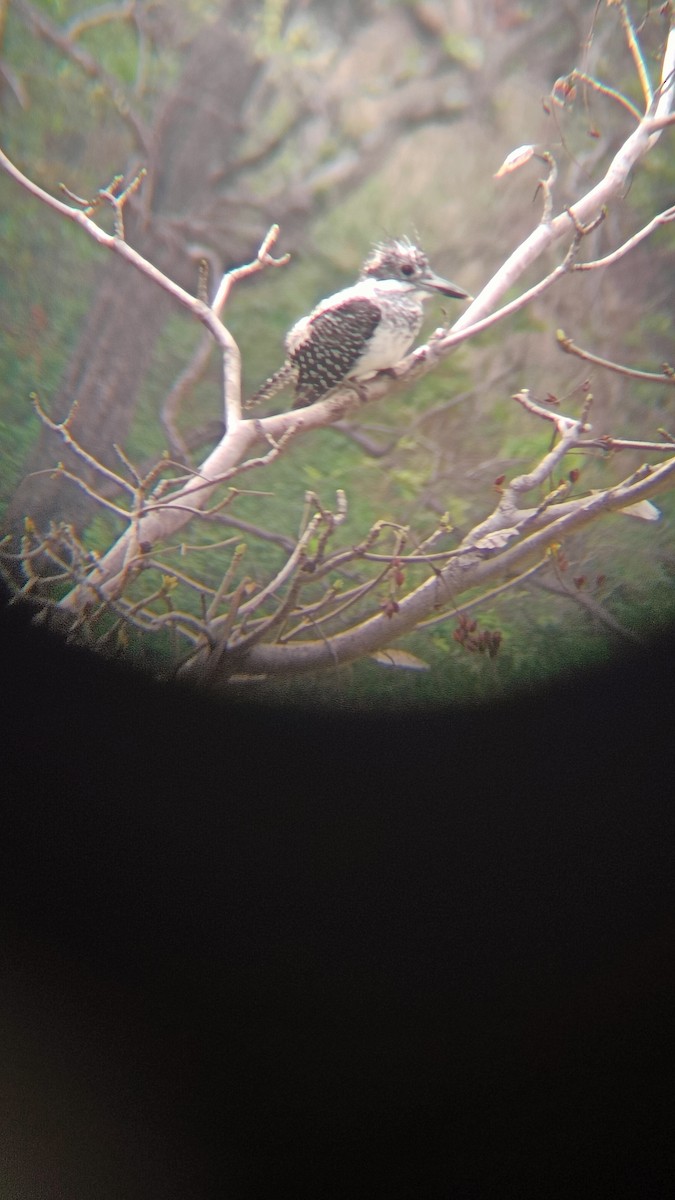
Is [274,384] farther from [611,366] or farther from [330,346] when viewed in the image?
[611,366]

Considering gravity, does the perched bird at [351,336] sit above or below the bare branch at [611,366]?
below

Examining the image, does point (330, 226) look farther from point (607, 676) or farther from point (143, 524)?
point (607, 676)

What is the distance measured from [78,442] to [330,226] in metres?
0.26

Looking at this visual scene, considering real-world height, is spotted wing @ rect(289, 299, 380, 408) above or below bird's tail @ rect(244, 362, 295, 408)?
above

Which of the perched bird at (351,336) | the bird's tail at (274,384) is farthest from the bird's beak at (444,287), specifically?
the bird's tail at (274,384)

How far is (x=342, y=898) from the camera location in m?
0.77

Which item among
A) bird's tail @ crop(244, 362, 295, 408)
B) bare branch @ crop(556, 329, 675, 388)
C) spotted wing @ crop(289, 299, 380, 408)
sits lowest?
bird's tail @ crop(244, 362, 295, 408)

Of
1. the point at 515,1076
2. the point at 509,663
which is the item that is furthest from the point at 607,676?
the point at 515,1076

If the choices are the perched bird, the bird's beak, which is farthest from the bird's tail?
the bird's beak

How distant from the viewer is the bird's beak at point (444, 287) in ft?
2.09

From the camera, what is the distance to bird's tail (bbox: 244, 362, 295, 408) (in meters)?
0.65

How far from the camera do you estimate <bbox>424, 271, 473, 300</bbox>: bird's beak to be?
0.64 metres

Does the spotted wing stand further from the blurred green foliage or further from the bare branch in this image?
the bare branch

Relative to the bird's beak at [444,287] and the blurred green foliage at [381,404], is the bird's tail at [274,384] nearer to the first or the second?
the blurred green foliage at [381,404]
